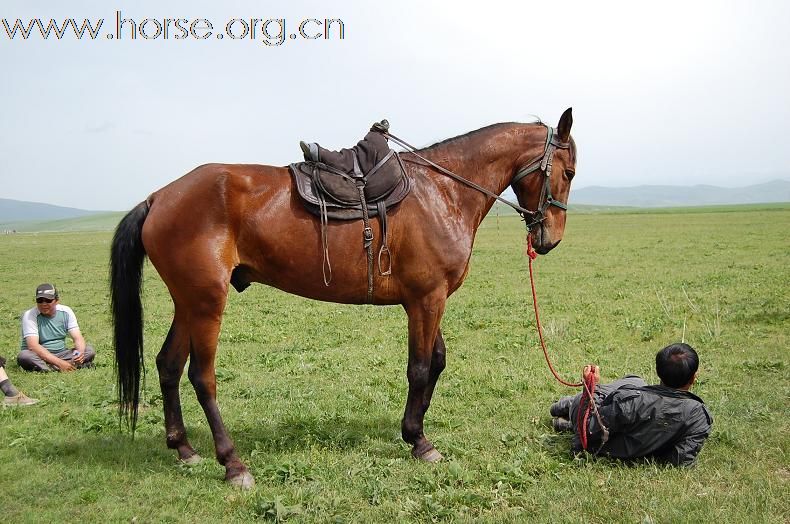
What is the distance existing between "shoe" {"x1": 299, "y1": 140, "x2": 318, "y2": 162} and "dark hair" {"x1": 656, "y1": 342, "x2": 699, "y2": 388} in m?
3.42

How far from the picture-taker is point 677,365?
501 cm

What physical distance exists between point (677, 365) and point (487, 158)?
2.48 meters

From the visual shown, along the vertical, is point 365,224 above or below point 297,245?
above

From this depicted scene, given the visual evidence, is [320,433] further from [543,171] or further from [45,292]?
[45,292]

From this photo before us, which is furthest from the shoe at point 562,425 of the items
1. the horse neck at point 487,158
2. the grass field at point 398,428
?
the horse neck at point 487,158

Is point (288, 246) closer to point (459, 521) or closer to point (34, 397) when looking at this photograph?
point (459, 521)

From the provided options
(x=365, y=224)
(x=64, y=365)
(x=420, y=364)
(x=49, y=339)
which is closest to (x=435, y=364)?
(x=420, y=364)

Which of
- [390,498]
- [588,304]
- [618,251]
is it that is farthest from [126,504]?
[618,251]

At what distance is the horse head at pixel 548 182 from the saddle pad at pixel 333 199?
1.27 m

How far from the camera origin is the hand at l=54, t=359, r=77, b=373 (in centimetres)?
893

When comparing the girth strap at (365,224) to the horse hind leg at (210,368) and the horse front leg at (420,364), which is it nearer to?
the horse front leg at (420,364)

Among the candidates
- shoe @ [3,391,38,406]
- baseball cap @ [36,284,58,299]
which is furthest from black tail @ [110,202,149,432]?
baseball cap @ [36,284,58,299]

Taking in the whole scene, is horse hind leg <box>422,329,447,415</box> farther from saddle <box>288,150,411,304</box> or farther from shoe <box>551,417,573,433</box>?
shoe <box>551,417,573,433</box>

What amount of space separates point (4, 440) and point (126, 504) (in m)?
2.16
